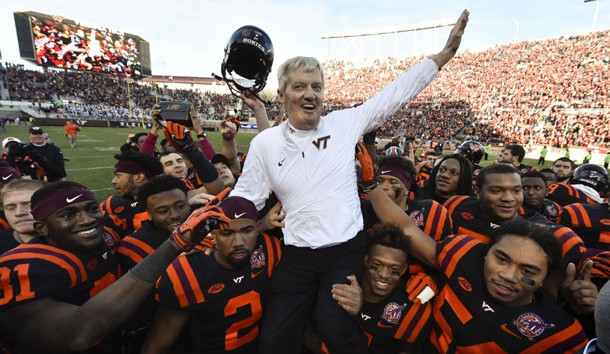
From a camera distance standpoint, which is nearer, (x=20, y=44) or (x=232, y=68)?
(x=232, y=68)

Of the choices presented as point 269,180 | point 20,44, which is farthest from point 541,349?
point 20,44

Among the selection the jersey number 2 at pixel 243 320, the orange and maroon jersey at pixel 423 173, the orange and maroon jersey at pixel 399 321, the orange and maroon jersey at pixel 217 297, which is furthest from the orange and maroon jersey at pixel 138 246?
the orange and maroon jersey at pixel 423 173

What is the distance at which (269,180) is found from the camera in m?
2.47

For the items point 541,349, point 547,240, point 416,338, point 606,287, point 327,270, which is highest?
point 606,287

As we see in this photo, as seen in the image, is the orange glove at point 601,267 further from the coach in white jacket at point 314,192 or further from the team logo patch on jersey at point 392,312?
the coach in white jacket at point 314,192

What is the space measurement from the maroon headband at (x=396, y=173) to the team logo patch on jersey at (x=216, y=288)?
2027mm

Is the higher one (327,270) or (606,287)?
(606,287)

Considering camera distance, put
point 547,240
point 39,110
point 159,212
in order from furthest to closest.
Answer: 1. point 39,110
2. point 159,212
3. point 547,240

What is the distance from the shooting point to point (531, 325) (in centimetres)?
199

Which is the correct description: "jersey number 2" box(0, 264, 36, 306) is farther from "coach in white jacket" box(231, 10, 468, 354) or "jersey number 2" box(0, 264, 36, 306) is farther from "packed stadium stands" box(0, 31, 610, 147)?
"packed stadium stands" box(0, 31, 610, 147)

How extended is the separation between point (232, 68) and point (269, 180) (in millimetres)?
1350

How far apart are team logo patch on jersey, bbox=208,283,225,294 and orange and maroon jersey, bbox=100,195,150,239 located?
1.65 m

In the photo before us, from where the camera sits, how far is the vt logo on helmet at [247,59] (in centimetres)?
296

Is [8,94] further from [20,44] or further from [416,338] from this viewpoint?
[416,338]
